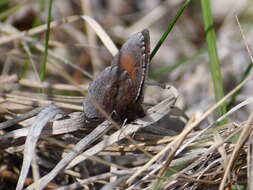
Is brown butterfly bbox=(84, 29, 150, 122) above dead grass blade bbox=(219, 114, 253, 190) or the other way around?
above

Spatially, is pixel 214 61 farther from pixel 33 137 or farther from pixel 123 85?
pixel 33 137

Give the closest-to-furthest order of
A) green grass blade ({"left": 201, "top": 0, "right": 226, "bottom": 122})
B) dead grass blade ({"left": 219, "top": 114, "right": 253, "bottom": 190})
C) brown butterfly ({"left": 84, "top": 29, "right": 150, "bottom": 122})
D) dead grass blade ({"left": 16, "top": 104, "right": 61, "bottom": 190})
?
1. dead grass blade ({"left": 219, "top": 114, "right": 253, "bottom": 190})
2. dead grass blade ({"left": 16, "top": 104, "right": 61, "bottom": 190})
3. brown butterfly ({"left": 84, "top": 29, "right": 150, "bottom": 122})
4. green grass blade ({"left": 201, "top": 0, "right": 226, "bottom": 122})

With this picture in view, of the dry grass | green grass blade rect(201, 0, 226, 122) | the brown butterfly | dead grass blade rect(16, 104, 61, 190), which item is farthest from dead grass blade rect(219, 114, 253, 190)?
dead grass blade rect(16, 104, 61, 190)

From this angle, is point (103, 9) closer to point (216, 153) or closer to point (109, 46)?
point (109, 46)

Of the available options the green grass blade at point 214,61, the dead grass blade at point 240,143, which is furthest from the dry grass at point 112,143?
the green grass blade at point 214,61

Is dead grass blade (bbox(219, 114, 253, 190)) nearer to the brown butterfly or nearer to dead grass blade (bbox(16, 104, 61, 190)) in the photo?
the brown butterfly

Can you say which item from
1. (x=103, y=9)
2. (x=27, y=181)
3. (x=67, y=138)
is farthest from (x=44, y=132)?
(x=103, y=9)

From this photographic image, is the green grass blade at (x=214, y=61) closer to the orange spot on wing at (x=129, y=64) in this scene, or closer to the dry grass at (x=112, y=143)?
the dry grass at (x=112, y=143)

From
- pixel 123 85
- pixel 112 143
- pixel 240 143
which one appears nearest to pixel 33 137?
pixel 112 143

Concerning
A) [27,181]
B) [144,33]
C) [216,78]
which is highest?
[144,33]
